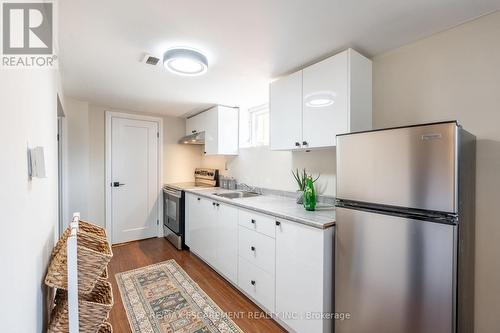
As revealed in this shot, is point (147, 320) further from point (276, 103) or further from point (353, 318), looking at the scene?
point (276, 103)

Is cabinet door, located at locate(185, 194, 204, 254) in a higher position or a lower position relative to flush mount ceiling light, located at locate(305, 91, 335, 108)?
lower

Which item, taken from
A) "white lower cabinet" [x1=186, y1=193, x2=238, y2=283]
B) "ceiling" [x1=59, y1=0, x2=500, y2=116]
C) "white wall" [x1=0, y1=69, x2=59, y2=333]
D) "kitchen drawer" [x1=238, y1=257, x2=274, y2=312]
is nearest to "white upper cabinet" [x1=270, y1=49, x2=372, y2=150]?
"ceiling" [x1=59, y1=0, x2=500, y2=116]

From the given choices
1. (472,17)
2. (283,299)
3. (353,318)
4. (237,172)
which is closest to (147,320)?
(283,299)

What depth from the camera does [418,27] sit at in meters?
1.51

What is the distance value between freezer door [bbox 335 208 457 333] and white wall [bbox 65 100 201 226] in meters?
3.44

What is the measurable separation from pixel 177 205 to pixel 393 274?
2.96 meters

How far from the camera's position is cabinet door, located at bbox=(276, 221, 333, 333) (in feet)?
5.13

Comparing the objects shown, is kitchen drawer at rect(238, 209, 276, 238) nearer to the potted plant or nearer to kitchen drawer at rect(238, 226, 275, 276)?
kitchen drawer at rect(238, 226, 275, 276)

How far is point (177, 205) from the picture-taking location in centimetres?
353

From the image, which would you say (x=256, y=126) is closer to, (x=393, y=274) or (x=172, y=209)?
(x=172, y=209)

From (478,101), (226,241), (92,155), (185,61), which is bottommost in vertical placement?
(226,241)

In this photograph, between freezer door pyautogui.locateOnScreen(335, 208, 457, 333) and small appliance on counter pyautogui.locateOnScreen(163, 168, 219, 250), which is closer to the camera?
freezer door pyautogui.locateOnScreen(335, 208, 457, 333)

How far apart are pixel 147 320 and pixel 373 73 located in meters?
2.81

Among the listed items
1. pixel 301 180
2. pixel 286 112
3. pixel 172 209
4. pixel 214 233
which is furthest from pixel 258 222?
pixel 172 209
